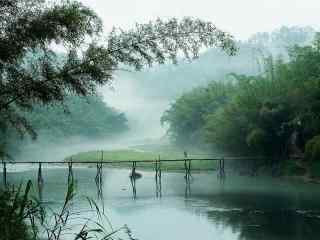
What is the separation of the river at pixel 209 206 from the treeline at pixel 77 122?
29.5m

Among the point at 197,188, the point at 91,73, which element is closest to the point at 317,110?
the point at 197,188

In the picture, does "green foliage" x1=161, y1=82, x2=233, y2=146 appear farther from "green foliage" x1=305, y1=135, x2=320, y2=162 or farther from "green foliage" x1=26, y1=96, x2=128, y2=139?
"green foliage" x1=305, y1=135, x2=320, y2=162

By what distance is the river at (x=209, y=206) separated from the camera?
1731 cm

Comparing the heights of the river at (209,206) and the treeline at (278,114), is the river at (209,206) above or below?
below

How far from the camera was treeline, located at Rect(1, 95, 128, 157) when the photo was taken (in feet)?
213

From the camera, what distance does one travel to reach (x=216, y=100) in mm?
53594

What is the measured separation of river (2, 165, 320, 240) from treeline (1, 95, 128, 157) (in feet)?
96.7

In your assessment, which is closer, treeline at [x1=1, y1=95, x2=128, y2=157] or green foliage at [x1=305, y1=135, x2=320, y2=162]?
green foliage at [x1=305, y1=135, x2=320, y2=162]

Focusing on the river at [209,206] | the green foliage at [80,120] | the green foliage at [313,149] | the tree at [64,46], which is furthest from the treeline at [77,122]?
the tree at [64,46]

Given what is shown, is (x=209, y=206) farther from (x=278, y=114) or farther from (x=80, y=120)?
(x=80, y=120)

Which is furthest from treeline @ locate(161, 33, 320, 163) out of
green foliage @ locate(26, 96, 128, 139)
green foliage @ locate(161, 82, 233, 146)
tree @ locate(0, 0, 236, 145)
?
green foliage @ locate(26, 96, 128, 139)

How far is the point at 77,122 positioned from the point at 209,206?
5469 cm

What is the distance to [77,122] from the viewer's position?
249ft

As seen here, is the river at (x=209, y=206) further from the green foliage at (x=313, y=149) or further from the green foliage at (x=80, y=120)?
the green foliage at (x=80, y=120)
